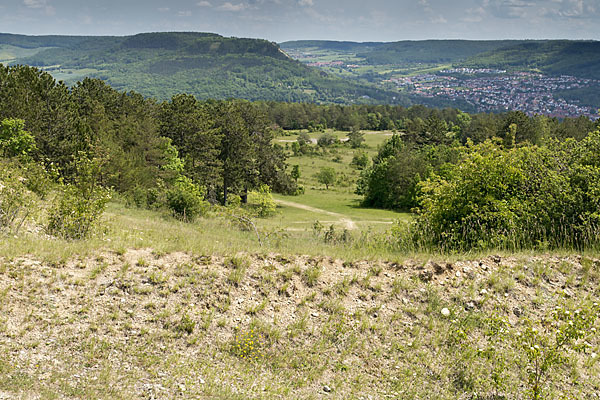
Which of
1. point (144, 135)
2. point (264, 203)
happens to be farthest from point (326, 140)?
point (144, 135)

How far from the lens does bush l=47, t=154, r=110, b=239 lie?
11.2 metres

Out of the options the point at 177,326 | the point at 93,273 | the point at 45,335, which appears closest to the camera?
the point at 45,335

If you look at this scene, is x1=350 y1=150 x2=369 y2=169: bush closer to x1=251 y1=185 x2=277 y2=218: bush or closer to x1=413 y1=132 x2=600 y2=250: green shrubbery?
x1=251 y1=185 x2=277 y2=218: bush

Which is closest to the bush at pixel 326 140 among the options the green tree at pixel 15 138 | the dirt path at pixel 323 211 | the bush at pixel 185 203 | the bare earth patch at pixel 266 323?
the dirt path at pixel 323 211

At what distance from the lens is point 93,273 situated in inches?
345

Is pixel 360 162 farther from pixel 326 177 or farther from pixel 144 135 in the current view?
pixel 144 135

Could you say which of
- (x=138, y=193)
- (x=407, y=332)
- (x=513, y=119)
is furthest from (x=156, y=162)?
(x=513, y=119)

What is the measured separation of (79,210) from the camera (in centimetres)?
1120

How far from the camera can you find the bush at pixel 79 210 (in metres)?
11.2

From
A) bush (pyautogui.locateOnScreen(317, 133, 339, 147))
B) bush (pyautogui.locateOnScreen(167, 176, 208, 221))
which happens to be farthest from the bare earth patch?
bush (pyautogui.locateOnScreen(317, 133, 339, 147))

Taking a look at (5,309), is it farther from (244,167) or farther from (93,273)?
(244,167)

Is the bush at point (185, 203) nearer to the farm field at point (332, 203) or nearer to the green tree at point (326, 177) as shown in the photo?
the farm field at point (332, 203)

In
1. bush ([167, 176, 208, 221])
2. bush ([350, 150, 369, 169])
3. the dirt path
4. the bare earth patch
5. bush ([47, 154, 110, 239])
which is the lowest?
the dirt path

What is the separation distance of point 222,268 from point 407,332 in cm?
411
